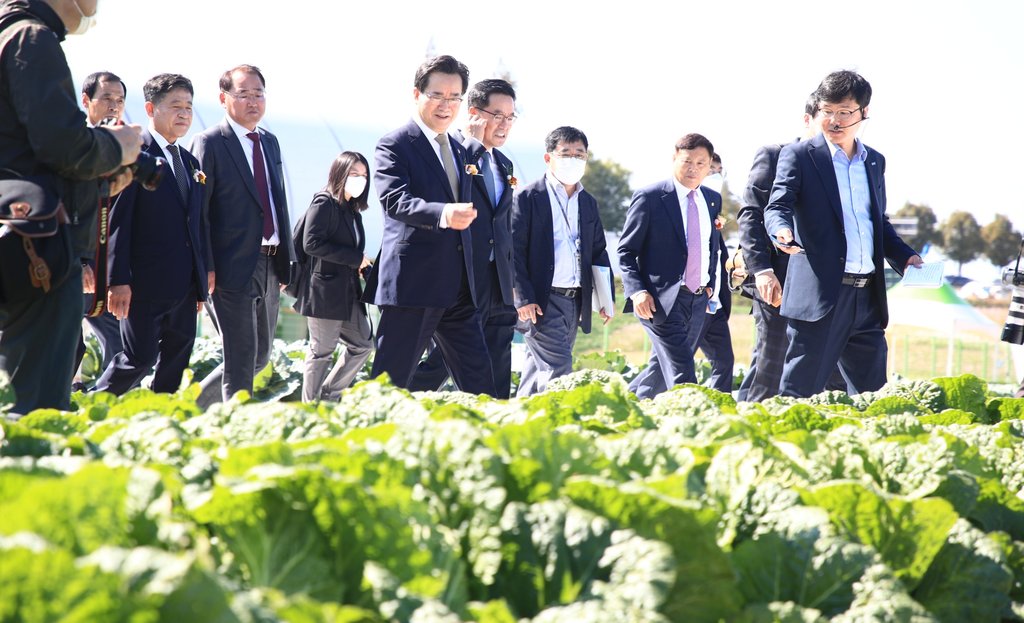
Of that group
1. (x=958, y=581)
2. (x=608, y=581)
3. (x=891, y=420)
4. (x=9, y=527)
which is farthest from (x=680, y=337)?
(x=9, y=527)

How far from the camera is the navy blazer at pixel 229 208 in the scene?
5.99 m

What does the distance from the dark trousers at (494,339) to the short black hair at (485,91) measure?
121cm

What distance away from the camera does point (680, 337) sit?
7.06m

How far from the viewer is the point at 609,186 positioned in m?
43.3

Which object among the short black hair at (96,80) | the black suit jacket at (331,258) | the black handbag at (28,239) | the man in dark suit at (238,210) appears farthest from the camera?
the black suit jacket at (331,258)

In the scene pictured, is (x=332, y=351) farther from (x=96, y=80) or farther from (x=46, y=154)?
(x=46, y=154)

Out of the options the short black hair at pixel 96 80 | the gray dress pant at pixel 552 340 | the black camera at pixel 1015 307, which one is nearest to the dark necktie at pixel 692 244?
the gray dress pant at pixel 552 340

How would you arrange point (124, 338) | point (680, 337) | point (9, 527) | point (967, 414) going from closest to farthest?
point (9, 527) → point (967, 414) → point (124, 338) → point (680, 337)

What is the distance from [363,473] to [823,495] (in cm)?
83

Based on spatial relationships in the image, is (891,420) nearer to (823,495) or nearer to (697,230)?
(823,495)

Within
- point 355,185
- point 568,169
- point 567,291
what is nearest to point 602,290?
point 567,291

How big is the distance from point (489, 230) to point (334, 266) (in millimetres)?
1623

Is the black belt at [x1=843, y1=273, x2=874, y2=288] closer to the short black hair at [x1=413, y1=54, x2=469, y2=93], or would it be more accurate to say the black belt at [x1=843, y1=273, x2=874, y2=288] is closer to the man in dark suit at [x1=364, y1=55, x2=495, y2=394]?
the man in dark suit at [x1=364, y1=55, x2=495, y2=394]

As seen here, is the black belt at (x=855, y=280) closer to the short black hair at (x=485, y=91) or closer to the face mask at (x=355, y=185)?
the short black hair at (x=485, y=91)
